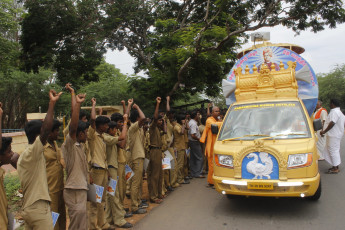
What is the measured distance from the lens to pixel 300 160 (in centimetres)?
495

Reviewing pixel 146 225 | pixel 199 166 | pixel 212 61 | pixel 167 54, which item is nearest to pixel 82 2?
pixel 167 54

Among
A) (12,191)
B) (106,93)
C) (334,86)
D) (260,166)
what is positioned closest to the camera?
(260,166)

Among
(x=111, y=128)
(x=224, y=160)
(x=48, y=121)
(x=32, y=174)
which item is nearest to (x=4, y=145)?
(x=32, y=174)

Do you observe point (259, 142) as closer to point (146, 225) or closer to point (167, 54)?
point (146, 225)

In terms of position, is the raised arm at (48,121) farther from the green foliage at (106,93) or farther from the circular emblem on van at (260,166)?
the green foliage at (106,93)

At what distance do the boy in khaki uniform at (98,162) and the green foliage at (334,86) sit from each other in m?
37.8

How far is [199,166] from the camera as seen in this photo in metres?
9.09

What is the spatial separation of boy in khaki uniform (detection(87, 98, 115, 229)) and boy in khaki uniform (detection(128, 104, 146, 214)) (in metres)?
1.03

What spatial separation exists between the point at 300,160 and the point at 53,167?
3692 millimetres

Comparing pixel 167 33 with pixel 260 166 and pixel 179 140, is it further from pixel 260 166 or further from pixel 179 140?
pixel 260 166

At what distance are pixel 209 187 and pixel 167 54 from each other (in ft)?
23.8

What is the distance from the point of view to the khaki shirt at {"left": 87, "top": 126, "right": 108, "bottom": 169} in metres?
4.71

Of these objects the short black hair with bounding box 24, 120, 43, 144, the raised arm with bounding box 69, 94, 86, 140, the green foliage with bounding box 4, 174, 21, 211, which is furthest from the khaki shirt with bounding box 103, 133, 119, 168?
the green foliage with bounding box 4, 174, 21, 211

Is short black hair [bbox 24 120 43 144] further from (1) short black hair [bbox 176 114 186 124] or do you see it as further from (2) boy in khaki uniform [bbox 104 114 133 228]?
(1) short black hair [bbox 176 114 186 124]
